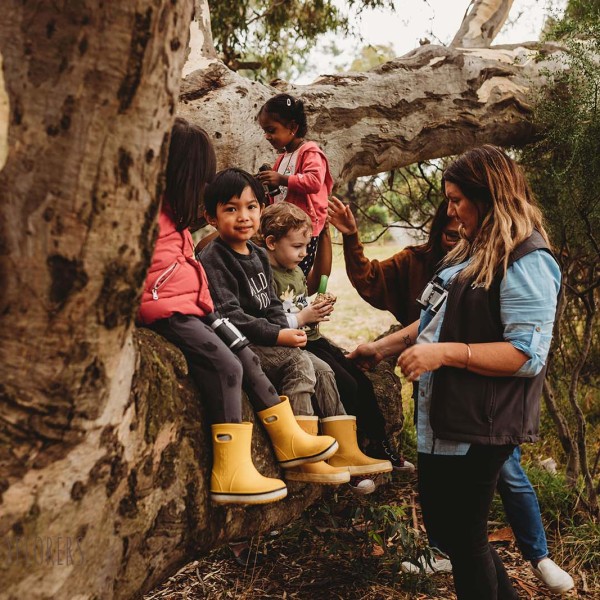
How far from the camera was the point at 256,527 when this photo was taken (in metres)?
2.40

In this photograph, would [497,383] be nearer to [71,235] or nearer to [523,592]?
[71,235]

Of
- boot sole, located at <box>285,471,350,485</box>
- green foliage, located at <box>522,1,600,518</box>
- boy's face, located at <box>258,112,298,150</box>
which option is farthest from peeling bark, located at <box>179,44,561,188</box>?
boot sole, located at <box>285,471,350,485</box>

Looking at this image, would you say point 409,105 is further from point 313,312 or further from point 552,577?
point 552,577

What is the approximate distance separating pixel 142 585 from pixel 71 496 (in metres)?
0.46

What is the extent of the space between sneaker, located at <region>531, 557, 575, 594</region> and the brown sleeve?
1.60m

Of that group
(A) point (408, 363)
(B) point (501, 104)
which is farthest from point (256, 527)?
(B) point (501, 104)

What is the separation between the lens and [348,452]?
2750 mm

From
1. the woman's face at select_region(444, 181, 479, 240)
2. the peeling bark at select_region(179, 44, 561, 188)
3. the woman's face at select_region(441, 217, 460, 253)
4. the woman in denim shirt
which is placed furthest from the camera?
the peeling bark at select_region(179, 44, 561, 188)

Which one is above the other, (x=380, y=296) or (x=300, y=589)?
(x=380, y=296)

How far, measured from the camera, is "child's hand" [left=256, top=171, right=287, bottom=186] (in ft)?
12.7

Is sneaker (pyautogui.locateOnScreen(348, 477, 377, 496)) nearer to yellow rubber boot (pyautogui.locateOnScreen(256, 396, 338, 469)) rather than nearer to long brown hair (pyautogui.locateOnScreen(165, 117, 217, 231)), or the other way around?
yellow rubber boot (pyautogui.locateOnScreen(256, 396, 338, 469))

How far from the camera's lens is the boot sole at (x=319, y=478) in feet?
8.03

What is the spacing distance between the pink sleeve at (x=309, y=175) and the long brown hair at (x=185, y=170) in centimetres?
173

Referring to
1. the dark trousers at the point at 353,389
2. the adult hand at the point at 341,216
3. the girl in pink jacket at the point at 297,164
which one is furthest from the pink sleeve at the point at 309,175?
the dark trousers at the point at 353,389
